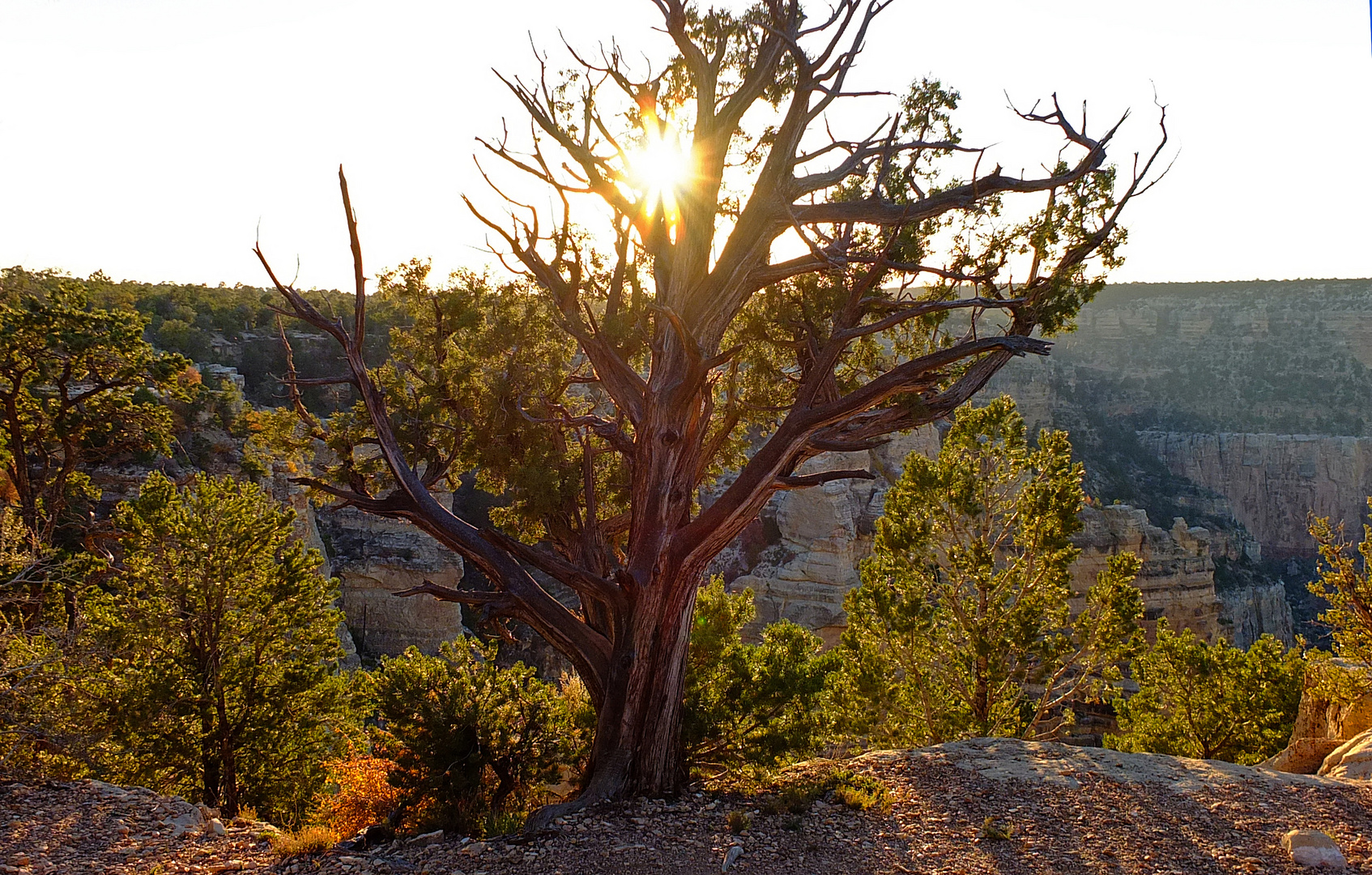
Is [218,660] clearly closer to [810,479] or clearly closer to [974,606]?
[810,479]

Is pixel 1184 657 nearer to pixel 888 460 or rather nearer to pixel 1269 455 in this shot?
pixel 888 460

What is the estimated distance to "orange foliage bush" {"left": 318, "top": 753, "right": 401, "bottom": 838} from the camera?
9578mm

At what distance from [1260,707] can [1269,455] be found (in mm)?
53710

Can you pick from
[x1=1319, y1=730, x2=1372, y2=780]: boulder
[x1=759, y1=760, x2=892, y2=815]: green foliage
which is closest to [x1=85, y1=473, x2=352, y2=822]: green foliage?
[x1=759, y1=760, x2=892, y2=815]: green foliage

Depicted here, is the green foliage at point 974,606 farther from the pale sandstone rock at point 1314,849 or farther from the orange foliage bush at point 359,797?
the pale sandstone rock at point 1314,849

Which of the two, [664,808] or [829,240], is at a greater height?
[829,240]

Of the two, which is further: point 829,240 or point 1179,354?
point 1179,354

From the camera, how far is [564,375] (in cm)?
1023

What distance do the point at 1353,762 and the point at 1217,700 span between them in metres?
7.50

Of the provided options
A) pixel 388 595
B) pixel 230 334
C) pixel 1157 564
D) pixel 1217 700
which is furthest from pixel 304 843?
pixel 230 334

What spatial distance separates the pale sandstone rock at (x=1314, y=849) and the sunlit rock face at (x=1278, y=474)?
200ft

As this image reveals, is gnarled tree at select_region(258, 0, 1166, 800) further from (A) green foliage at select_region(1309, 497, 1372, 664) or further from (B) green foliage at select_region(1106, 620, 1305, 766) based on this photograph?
(B) green foliage at select_region(1106, 620, 1305, 766)

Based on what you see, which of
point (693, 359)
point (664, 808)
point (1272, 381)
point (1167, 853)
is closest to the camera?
point (1167, 853)

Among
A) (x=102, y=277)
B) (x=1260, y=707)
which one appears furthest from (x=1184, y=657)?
(x=102, y=277)
